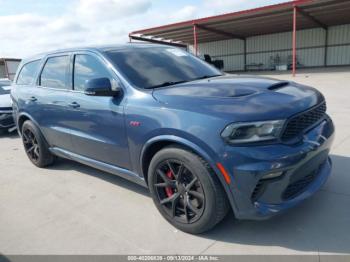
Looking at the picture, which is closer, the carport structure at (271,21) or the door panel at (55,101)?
the door panel at (55,101)

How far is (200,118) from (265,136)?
537mm

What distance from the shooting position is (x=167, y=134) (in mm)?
2730

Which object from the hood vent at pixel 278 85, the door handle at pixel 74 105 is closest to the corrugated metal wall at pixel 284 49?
the hood vent at pixel 278 85

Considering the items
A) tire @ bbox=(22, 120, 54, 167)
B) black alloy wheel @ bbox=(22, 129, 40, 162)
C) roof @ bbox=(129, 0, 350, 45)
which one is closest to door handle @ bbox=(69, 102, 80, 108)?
tire @ bbox=(22, 120, 54, 167)

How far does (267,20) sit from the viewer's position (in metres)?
24.2

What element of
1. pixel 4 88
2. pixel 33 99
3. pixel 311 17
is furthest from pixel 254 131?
pixel 311 17

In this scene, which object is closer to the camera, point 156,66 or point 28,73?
point 156,66

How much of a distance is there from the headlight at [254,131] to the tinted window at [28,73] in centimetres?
380

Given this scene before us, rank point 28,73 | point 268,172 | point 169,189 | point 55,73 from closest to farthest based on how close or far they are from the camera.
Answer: point 268,172 → point 169,189 → point 55,73 → point 28,73

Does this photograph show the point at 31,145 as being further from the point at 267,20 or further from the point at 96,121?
the point at 267,20

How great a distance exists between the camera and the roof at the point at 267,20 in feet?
64.2

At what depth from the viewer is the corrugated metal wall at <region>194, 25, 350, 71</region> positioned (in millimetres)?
28844

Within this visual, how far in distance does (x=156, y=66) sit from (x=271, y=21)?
24115mm

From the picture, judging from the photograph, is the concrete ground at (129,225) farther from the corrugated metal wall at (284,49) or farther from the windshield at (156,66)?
the corrugated metal wall at (284,49)
